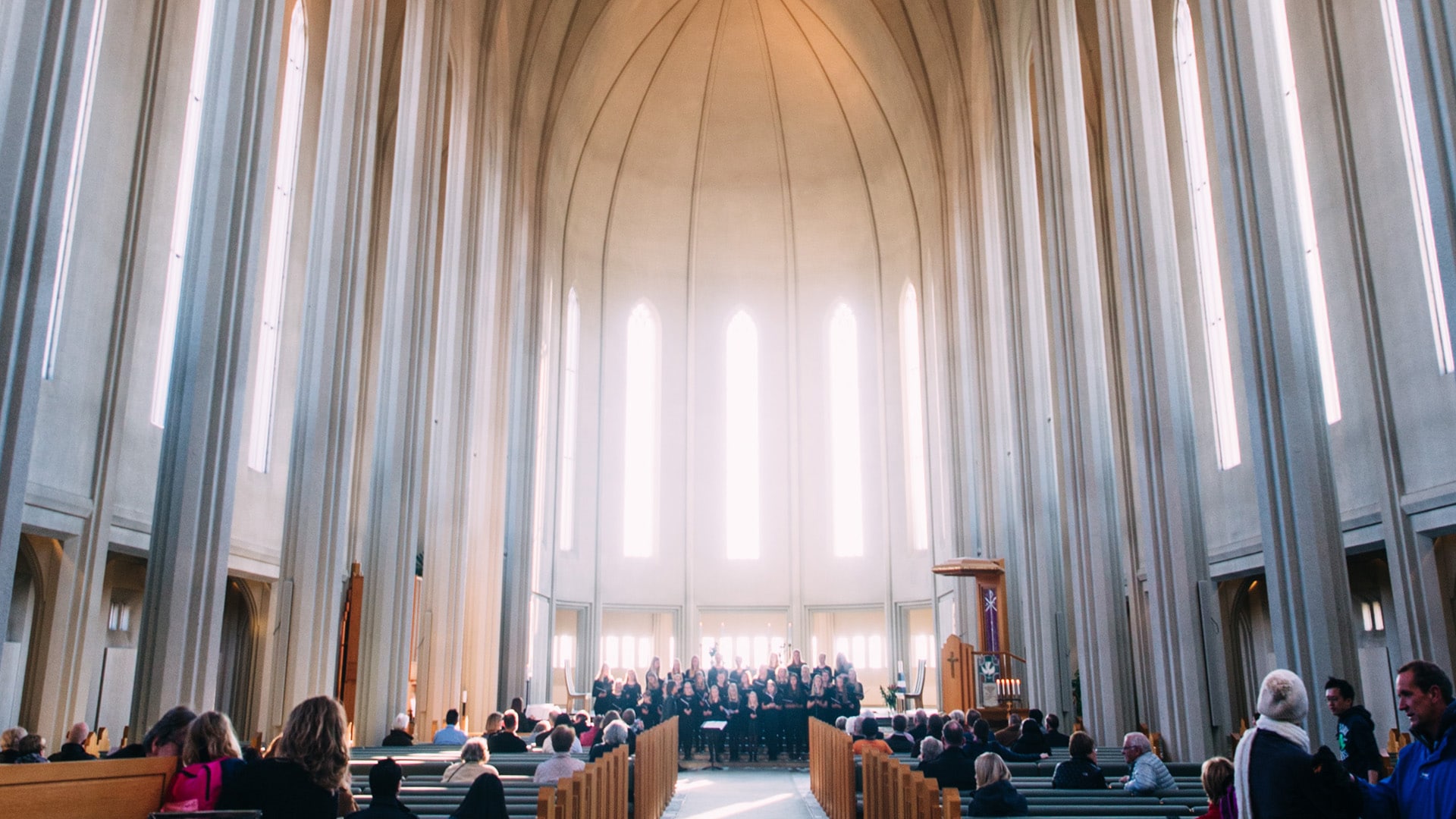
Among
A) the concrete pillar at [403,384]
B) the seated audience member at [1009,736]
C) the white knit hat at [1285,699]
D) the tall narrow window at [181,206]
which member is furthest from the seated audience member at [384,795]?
the concrete pillar at [403,384]

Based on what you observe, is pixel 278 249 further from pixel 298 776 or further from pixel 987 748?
pixel 298 776

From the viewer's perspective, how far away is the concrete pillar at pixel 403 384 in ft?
43.2

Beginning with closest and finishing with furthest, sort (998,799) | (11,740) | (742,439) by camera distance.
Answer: (998,799) < (11,740) < (742,439)

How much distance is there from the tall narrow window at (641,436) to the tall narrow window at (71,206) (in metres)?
17.1

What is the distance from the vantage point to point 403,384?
14.0 m

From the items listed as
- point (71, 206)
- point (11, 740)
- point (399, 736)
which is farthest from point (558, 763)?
point (71, 206)

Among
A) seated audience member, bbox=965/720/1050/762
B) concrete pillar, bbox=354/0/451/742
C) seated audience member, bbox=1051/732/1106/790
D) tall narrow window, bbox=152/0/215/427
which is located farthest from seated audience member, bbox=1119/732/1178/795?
tall narrow window, bbox=152/0/215/427

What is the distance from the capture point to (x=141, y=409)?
1102 cm

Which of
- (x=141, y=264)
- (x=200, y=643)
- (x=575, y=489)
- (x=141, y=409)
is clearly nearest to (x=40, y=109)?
(x=200, y=643)

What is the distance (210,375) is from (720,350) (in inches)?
759

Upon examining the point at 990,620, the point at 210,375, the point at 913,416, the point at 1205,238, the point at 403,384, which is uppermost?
the point at 913,416

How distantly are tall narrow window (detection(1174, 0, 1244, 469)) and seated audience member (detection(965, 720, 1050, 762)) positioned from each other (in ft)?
19.3

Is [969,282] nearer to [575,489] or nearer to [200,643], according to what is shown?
[575,489]

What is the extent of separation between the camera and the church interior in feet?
27.8
